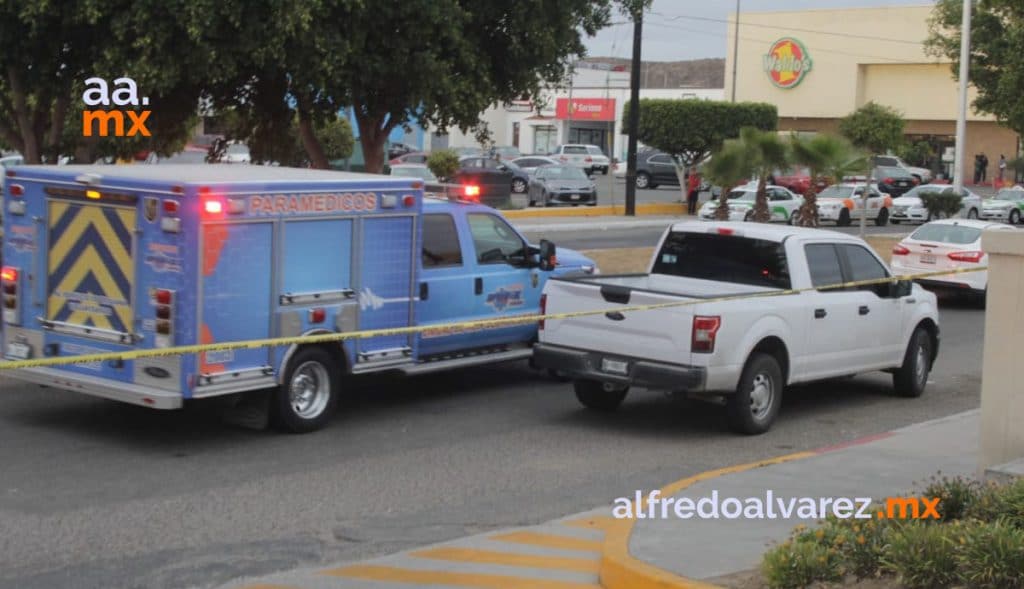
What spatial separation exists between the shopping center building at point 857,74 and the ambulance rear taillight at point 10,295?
67.3 meters

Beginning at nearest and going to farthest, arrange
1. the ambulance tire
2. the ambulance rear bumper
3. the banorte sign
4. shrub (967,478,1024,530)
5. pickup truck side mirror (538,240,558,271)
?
shrub (967,478,1024,530)
the ambulance rear bumper
the ambulance tire
pickup truck side mirror (538,240,558,271)
the banorte sign

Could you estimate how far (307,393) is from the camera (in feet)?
38.4

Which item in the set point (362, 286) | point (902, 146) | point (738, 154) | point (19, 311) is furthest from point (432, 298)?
point (902, 146)

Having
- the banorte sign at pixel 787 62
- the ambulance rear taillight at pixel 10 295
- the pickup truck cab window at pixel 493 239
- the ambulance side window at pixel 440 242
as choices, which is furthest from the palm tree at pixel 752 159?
the banorte sign at pixel 787 62

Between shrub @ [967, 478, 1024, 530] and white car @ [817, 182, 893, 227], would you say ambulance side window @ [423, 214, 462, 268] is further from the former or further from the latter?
white car @ [817, 182, 893, 227]

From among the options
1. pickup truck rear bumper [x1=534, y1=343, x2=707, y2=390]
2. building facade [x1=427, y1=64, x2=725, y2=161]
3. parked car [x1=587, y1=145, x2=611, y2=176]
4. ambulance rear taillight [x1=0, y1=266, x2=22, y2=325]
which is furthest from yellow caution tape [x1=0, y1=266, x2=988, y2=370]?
building facade [x1=427, y1=64, x2=725, y2=161]

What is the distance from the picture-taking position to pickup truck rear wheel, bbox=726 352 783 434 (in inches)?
474

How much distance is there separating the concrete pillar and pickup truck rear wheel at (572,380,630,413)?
4.26m

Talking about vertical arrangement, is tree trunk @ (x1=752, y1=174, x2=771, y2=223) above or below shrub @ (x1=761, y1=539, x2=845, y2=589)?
above

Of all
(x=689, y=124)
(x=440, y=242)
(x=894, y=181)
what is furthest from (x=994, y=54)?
(x=440, y=242)

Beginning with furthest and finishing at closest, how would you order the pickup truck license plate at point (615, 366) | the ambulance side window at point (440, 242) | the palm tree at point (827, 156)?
the palm tree at point (827, 156) < the ambulance side window at point (440, 242) < the pickup truck license plate at point (615, 366)

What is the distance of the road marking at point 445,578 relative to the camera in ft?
25.7

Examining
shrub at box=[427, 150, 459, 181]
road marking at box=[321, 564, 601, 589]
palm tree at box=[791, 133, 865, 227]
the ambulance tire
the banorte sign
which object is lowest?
road marking at box=[321, 564, 601, 589]

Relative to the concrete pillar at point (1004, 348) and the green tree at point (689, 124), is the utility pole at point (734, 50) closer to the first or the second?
the green tree at point (689, 124)
